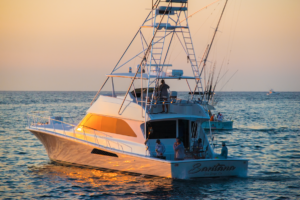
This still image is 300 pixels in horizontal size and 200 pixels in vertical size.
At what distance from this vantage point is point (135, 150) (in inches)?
651

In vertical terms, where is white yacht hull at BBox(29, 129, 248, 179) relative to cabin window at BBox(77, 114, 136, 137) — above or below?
below

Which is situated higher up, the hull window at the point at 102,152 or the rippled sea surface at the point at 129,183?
the hull window at the point at 102,152

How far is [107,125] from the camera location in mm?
18016

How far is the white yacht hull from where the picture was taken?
15.3 meters

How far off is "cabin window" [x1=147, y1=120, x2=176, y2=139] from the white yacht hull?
1472 millimetres

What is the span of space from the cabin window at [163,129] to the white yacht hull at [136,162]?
4.83 ft

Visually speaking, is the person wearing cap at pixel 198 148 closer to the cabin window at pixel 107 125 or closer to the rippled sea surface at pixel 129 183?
the rippled sea surface at pixel 129 183

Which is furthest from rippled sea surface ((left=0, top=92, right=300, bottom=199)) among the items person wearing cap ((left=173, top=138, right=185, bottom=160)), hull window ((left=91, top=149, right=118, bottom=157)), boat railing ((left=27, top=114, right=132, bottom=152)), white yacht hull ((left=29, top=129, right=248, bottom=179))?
boat railing ((left=27, top=114, right=132, bottom=152))

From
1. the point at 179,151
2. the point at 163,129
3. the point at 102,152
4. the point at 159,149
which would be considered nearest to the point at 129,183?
the point at 159,149

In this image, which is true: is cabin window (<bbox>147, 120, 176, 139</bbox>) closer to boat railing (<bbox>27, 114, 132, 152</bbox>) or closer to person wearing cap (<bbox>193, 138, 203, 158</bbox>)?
person wearing cap (<bbox>193, 138, 203, 158</bbox>)

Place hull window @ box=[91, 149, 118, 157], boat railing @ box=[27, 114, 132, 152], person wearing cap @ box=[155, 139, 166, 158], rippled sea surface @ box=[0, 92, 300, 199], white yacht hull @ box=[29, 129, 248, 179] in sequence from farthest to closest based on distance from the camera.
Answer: boat railing @ box=[27, 114, 132, 152] → hull window @ box=[91, 149, 118, 157] → person wearing cap @ box=[155, 139, 166, 158] → white yacht hull @ box=[29, 129, 248, 179] → rippled sea surface @ box=[0, 92, 300, 199]

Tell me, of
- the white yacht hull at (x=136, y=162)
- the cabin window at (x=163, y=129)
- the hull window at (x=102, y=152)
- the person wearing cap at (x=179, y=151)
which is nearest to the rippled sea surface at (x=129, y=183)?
the white yacht hull at (x=136, y=162)

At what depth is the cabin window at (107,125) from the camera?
17422 millimetres

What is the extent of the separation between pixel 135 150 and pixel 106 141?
1633 millimetres
